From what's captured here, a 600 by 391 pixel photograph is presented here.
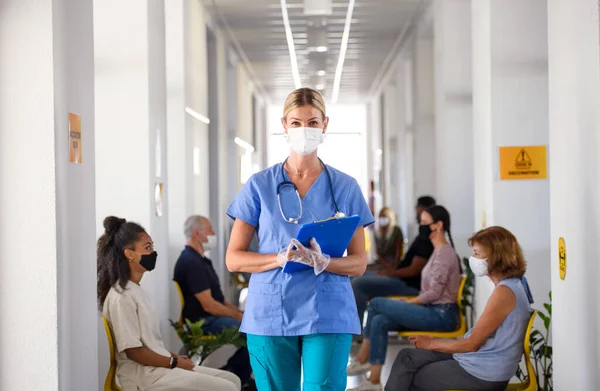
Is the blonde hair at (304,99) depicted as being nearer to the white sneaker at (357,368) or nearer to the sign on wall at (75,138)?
the sign on wall at (75,138)

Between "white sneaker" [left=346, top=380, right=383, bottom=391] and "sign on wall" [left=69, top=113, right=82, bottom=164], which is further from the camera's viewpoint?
"white sneaker" [left=346, top=380, right=383, bottom=391]

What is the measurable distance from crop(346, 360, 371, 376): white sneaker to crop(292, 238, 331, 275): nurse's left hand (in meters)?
4.22

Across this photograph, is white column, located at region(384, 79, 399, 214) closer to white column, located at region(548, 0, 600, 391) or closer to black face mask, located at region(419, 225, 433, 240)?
black face mask, located at region(419, 225, 433, 240)

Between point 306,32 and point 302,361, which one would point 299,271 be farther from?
point 306,32

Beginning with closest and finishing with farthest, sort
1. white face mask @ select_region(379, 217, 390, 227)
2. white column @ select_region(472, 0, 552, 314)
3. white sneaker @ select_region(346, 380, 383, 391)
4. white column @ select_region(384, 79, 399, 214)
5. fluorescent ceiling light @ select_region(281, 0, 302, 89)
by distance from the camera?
white column @ select_region(472, 0, 552, 314), white sneaker @ select_region(346, 380, 383, 391), fluorescent ceiling light @ select_region(281, 0, 302, 89), white face mask @ select_region(379, 217, 390, 227), white column @ select_region(384, 79, 399, 214)

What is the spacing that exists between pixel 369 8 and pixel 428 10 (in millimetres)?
683

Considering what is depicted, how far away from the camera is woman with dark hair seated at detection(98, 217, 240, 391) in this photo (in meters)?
4.41

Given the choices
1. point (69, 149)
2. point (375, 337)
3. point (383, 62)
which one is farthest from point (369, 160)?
point (69, 149)

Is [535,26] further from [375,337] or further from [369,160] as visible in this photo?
[369,160]

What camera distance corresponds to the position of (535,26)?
624cm

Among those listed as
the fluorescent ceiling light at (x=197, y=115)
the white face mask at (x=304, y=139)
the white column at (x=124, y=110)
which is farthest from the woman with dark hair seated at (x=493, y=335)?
the fluorescent ceiling light at (x=197, y=115)

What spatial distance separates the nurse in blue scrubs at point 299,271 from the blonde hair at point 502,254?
132 cm

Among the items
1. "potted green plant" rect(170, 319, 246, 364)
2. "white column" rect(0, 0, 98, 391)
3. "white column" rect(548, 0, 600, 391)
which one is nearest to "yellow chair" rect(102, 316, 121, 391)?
"white column" rect(0, 0, 98, 391)

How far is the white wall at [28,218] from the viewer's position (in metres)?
3.55
